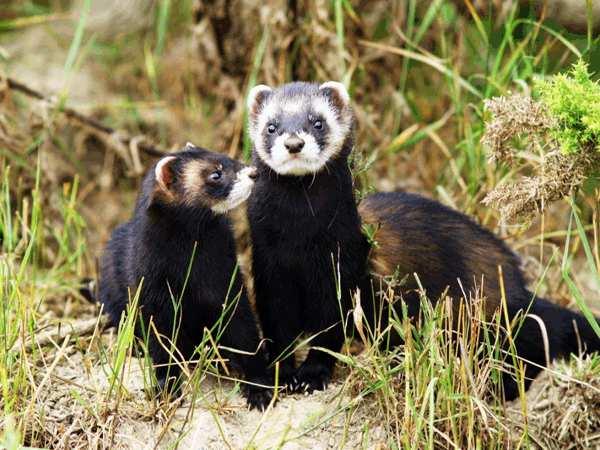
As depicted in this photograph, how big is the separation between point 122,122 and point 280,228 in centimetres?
337

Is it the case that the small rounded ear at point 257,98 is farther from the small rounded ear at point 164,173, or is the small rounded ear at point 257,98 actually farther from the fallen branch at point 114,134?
the fallen branch at point 114,134

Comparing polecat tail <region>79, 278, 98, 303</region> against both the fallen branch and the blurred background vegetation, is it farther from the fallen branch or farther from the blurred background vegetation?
the fallen branch

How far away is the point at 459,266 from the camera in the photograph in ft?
14.9

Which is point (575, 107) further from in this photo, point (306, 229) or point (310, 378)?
point (310, 378)

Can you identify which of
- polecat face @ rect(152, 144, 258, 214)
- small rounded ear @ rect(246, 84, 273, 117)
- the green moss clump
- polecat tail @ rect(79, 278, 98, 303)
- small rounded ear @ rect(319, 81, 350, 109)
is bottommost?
polecat tail @ rect(79, 278, 98, 303)

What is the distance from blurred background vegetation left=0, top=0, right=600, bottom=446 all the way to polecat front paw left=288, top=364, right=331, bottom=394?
921mm

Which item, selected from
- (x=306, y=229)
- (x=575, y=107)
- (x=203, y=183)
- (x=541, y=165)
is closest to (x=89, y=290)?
(x=203, y=183)

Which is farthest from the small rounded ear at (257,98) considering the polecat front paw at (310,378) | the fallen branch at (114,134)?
the fallen branch at (114,134)

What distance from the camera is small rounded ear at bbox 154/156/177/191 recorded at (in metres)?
3.98

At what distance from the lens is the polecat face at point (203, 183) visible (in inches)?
158

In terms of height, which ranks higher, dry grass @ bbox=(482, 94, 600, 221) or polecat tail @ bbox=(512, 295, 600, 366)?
dry grass @ bbox=(482, 94, 600, 221)

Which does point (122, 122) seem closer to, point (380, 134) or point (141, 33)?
point (141, 33)

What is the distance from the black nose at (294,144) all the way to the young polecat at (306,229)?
0.42 ft

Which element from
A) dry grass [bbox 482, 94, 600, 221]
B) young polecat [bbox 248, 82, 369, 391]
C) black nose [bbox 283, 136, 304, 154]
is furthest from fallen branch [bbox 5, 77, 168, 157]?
dry grass [bbox 482, 94, 600, 221]
